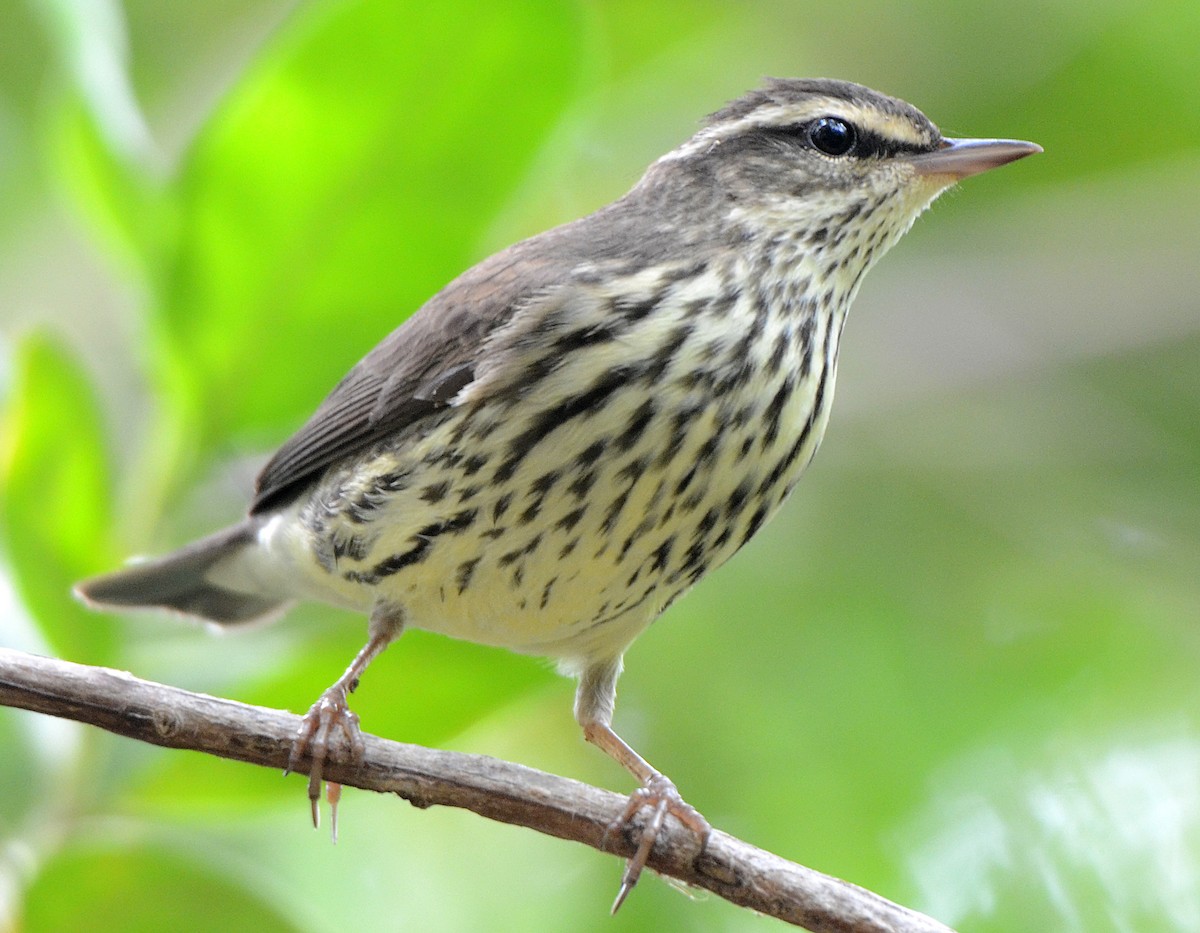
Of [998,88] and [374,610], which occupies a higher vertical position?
[998,88]

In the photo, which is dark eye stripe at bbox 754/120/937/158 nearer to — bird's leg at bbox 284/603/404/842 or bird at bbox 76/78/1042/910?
bird at bbox 76/78/1042/910

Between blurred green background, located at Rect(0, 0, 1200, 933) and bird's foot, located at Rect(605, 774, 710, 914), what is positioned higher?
blurred green background, located at Rect(0, 0, 1200, 933)

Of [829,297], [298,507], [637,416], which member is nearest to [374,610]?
[298,507]

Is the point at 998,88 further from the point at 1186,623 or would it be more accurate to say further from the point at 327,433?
the point at 327,433

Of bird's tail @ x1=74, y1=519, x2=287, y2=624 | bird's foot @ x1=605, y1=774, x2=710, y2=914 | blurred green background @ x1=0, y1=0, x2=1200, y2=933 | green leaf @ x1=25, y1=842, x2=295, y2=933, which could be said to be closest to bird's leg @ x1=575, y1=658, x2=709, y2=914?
bird's foot @ x1=605, y1=774, x2=710, y2=914

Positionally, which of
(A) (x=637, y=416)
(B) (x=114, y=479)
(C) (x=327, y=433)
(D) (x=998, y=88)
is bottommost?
(B) (x=114, y=479)

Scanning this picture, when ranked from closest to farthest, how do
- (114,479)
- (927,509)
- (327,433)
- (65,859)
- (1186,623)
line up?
(65,859) < (327,433) < (114,479) < (1186,623) < (927,509)

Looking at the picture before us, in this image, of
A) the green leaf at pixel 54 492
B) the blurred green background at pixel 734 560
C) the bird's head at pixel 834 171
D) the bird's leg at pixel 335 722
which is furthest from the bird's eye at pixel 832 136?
the green leaf at pixel 54 492

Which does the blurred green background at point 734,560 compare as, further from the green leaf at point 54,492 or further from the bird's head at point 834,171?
the bird's head at point 834,171
